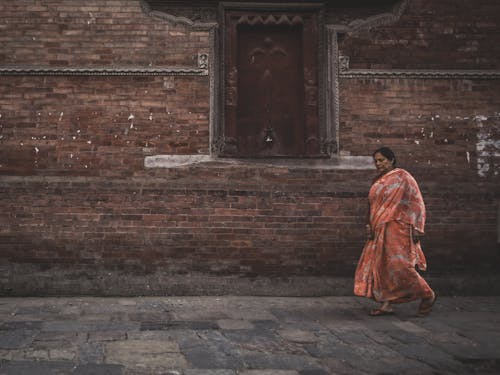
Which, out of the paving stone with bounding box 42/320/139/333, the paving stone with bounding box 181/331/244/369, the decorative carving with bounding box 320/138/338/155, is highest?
the decorative carving with bounding box 320/138/338/155

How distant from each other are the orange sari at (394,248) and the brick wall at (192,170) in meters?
1.18

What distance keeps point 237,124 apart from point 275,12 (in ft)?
5.28

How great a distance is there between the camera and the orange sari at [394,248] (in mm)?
5547

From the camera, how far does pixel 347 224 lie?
22.5 ft

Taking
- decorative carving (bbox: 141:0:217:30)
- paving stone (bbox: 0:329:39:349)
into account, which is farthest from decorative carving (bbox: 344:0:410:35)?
paving stone (bbox: 0:329:39:349)

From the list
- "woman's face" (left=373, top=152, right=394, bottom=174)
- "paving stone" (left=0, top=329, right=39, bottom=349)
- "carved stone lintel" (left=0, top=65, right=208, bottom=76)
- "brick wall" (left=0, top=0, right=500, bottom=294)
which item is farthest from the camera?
"carved stone lintel" (left=0, top=65, right=208, bottom=76)

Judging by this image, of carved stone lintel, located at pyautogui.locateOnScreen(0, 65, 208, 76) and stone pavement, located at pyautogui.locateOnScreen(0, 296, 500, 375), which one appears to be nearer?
stone pavement, located at pyautogui.locateOnScreen(0, 296, 500, 375)

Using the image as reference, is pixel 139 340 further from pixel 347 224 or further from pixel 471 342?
pixel 347 224

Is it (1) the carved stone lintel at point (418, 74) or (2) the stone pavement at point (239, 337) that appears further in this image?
(1) the carved stone lintel at point (418, 74)

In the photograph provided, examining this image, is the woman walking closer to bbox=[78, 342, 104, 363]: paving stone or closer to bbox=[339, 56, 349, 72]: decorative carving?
bbox=[339, 56, 349, 72]: decorative carving

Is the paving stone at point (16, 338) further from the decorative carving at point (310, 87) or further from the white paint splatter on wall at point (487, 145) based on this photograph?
the white paint splatter on wall at point (487, 145)

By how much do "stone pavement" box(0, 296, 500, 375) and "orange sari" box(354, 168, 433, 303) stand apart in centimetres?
29

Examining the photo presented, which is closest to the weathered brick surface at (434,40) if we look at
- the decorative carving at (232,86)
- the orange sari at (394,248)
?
the decorative carving at (232,86)

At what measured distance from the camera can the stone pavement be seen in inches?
145
